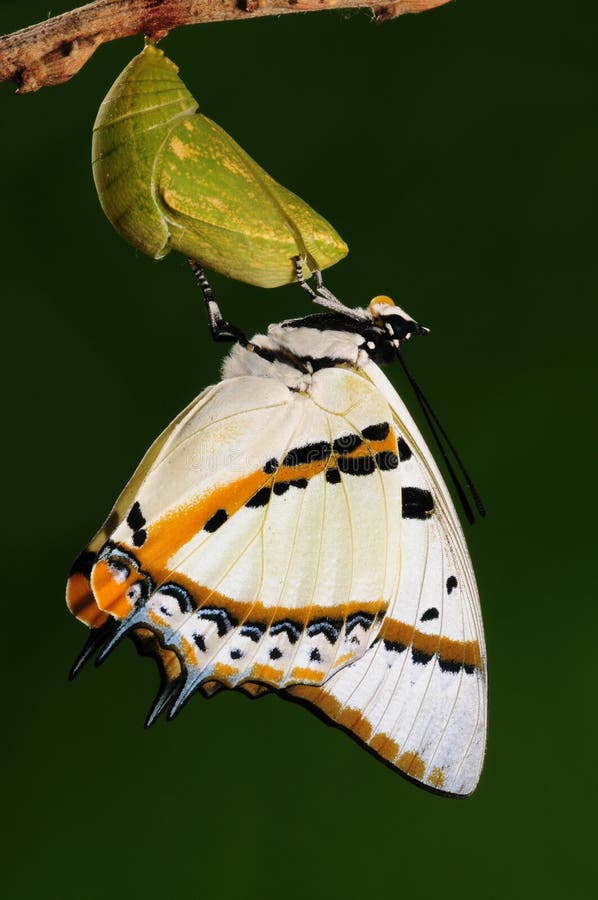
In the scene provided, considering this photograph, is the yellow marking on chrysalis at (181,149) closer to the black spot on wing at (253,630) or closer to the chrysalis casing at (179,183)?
the chrysalis casing at (179,183)

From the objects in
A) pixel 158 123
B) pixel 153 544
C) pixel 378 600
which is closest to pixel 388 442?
pixel 378 600

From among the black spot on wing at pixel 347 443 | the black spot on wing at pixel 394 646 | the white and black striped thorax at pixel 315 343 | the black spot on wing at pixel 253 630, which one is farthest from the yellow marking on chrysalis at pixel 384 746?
the white and black striped thorax at pixel 315 343

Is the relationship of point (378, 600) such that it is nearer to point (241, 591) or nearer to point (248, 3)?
point (241, 591)

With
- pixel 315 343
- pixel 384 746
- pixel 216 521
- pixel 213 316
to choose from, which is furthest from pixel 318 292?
pixel 384 746

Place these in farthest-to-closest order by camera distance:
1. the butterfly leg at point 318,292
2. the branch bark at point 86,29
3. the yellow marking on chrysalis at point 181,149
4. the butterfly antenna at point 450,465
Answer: the butterfly antenna at point 450,465 → the butterfly leg at point 318,292 → the yellow marking on chrysalis at point 181,149 → the branch bark at point 86,29

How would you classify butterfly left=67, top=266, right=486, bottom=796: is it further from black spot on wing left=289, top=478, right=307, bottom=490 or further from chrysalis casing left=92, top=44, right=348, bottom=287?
chrysalis casing left=92, top=44, right=348, bottom=287

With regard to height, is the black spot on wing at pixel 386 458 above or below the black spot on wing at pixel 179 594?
above
